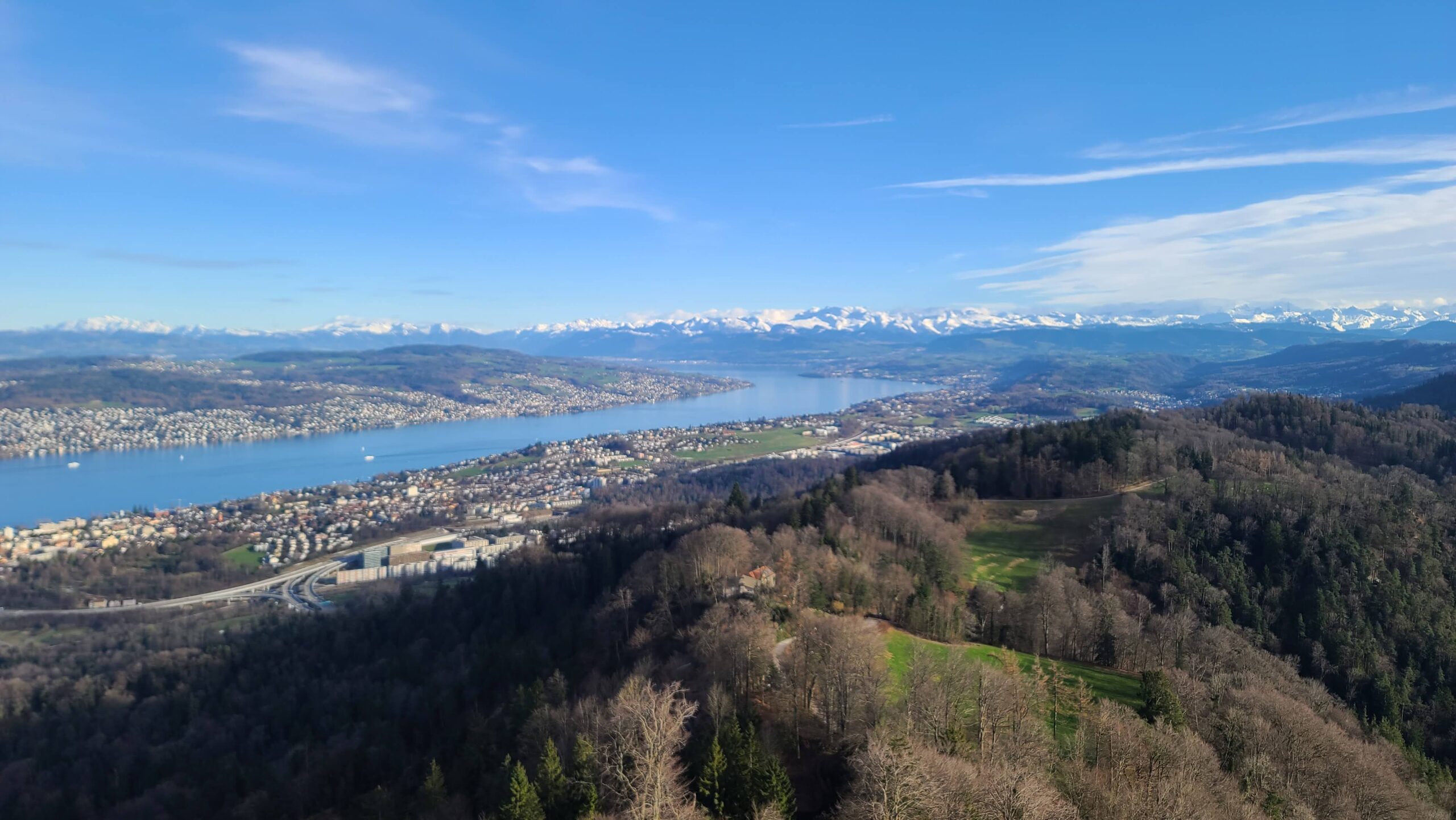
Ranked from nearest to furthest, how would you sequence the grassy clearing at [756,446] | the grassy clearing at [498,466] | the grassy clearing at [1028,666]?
the grassy clearing at [1028,666] < the grassy clearing at [498,466] < the grassy clearing at [756,446]

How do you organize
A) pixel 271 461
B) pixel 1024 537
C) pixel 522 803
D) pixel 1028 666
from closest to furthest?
pixel 522 803, pixel 1028 666, pixel 1024 537, pixel 271 461

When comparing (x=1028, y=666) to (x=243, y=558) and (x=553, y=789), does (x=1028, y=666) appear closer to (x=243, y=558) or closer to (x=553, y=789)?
(x=553, y=789)

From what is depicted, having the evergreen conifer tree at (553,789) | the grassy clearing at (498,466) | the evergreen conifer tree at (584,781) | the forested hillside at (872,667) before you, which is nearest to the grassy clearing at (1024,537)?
the forested hillside at (872,667)

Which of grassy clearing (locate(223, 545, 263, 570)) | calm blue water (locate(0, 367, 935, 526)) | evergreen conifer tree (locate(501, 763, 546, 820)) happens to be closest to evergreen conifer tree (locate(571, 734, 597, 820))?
evergreen conifer tree (locate(501, 763, 546, 820))

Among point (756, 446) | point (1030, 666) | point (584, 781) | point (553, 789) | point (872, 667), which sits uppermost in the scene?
point (872, 667)

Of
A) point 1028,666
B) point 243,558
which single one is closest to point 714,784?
point 1028,666

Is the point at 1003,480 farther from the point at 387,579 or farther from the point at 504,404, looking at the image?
the point at 504,404

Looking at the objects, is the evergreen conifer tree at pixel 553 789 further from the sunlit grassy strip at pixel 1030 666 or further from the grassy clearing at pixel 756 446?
the grassy clearing at pixel 756 446
